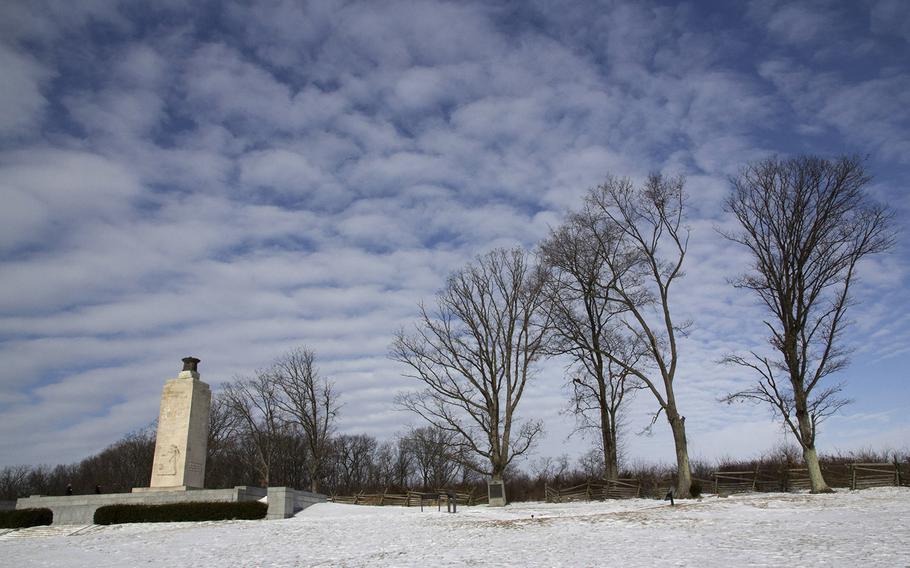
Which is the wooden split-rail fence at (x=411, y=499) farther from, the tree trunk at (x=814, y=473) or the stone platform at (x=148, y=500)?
the tree trunk at (x=814, y=473)

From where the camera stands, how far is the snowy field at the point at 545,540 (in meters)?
11.1

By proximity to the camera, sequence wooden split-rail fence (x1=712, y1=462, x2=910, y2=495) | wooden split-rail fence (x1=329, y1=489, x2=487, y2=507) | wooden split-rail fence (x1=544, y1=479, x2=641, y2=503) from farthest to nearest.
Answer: wooden split-rail fence (x1=329, y1=489, x2=487, y2=507) → wooden split-rail fence (x1=544, y1=479, x2=641, y2=503) → wooden split-rail fence (x1=712, y1=462, x2=910, y2=495)

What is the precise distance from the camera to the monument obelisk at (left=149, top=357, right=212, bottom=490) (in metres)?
27.8

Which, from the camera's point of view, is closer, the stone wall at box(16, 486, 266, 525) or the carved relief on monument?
the stone wall at box(16, 486, 266, 525)

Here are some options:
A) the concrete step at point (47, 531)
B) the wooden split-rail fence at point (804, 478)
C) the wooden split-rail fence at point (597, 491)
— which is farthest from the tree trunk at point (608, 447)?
the concrete step at point (47, 531)

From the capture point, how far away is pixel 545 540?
14688 millimetres

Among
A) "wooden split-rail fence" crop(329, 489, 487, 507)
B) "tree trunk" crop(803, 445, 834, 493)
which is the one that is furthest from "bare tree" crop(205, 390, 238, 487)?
"tree trunk" crop(803, 445, 834, 493)

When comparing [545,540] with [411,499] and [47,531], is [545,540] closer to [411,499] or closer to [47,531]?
[47,531]

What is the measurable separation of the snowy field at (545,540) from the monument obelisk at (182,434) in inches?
214

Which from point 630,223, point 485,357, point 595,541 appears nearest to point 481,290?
point 485,357

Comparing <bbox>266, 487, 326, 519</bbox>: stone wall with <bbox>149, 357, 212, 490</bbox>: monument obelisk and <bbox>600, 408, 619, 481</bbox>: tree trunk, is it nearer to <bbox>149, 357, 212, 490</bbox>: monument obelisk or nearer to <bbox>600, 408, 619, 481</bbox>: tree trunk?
<bbox>149, 357, 212, 490</bbox>: monument obelisk

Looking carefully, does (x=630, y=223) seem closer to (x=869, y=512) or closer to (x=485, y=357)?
(x=485, y=357)

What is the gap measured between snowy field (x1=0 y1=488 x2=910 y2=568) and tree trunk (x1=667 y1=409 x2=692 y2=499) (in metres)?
1.95

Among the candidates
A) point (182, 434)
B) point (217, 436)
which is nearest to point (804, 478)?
point (182, 434)
